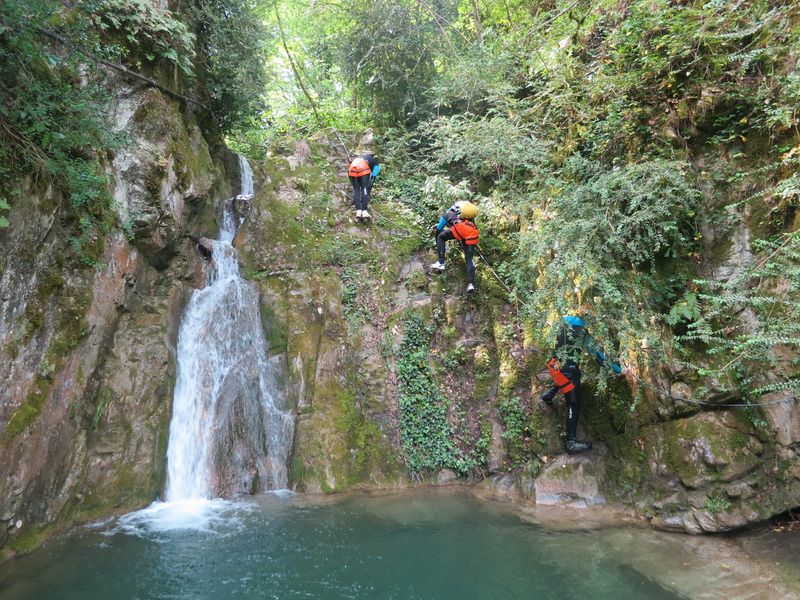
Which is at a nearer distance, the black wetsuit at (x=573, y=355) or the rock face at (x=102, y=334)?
the rock face at (x=102, y=334)

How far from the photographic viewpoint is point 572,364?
6.84 m

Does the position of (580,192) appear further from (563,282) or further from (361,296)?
(361,296)

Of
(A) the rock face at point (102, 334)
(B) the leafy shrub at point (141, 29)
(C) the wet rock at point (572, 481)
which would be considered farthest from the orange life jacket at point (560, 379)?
(B) the leafy shrub at point (141, 29)

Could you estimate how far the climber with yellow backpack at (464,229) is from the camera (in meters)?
8.53

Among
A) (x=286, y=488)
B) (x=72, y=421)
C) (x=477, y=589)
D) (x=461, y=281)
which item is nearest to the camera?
(x=477, y=589)

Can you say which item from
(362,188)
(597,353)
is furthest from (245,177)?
(597,353)

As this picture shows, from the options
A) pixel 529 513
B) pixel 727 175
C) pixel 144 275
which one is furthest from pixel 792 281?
pixel 144 275

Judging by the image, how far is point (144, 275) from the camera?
24.9ft

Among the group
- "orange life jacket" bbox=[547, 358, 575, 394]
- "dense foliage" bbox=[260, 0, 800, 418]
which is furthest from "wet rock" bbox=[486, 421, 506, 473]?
"dense foliage" bbox=[260, 0, 800, 418]

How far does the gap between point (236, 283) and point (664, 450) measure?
7.46 metres

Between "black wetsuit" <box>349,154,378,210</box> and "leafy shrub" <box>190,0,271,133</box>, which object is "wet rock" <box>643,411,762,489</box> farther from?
"leafy shrub" <box>190,0,271,133</box>

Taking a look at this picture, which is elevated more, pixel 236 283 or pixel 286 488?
pixel 236 283

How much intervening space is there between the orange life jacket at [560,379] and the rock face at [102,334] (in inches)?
237

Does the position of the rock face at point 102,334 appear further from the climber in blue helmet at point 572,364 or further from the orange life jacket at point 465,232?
the climber in blue helmet at point 572,364
